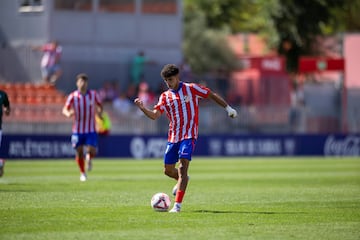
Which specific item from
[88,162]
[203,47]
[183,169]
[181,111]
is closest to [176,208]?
[183,169]

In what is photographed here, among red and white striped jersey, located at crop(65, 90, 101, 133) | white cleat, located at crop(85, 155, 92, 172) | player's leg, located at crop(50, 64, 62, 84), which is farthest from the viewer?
player's leg, located at crop(50, 64, 62, 84)

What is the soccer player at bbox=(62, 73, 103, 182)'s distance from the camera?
21953 mm

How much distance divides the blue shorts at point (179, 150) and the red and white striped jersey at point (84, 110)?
750cm

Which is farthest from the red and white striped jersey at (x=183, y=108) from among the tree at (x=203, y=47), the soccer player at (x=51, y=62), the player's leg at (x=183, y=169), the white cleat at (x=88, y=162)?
the tree at (x=203, y=47)

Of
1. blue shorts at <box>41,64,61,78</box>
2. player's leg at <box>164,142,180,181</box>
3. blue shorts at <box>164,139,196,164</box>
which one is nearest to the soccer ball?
blue shorts at <box>164,139,196,164</box>

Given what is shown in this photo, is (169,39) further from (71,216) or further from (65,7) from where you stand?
(71,216)

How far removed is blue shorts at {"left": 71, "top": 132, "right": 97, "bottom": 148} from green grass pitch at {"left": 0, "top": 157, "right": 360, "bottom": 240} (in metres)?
0.91

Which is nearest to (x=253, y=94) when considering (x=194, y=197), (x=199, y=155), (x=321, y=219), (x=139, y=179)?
(x=199, y=155)

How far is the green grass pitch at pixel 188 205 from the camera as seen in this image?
11.7 metres

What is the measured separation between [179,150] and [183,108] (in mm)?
703

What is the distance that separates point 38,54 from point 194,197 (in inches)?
862

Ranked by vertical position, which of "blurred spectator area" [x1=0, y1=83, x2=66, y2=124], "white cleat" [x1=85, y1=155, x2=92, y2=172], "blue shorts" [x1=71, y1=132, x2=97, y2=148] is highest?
"blue shorts" [x1=71, y1=132, x2=97, y2=148]

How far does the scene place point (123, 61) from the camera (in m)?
39.3

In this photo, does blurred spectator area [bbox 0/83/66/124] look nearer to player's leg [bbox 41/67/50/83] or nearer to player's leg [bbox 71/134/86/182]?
player's leg [bbox 41/67/50/83]
